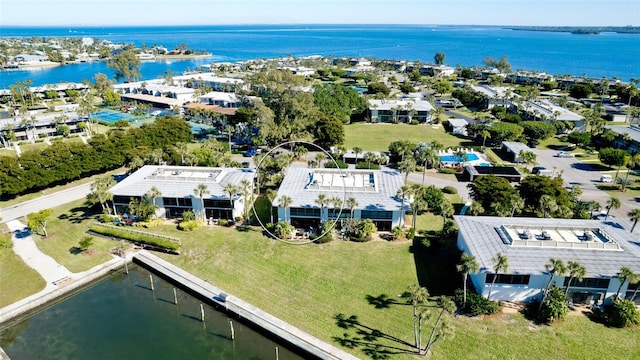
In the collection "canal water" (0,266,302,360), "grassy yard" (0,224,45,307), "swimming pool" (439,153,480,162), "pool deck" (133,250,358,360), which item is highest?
"swimming pool" (439,153,480,162)

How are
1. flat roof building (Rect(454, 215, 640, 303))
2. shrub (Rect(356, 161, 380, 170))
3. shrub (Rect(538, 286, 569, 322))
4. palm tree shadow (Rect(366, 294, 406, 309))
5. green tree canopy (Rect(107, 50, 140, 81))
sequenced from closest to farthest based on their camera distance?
shrub (Rect(538, 286, 569, 322)) → flat roof building (Rect(454, 215, 640, 303)) → palm tree shadow (Rect(366, 294, 406, 309)) → shrub (Rect(356, 161, 380, 170)) → green tree canopy (Rect(107, 50, 140, 81))

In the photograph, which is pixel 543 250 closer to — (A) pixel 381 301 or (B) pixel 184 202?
(A) pixel 381 301

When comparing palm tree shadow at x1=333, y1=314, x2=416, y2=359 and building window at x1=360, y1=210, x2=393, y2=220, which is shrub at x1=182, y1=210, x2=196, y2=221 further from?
palm tree shadow at x1=333, y1=314, x2=416, y2=359

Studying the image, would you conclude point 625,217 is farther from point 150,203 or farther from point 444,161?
point 150,203

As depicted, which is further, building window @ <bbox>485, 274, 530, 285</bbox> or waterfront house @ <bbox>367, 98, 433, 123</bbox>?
waterfront house @ <bbox>367, 98, 433, 123</bbox>

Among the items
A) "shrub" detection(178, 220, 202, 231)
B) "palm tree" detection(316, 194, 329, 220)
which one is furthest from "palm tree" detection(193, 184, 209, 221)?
"palm tree" detection(316, 194, 329, 220)

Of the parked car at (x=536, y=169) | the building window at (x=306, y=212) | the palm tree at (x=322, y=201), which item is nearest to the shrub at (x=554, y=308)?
the palm tree at (x=322, y=201)

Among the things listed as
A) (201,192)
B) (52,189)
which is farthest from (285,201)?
(52,189)
